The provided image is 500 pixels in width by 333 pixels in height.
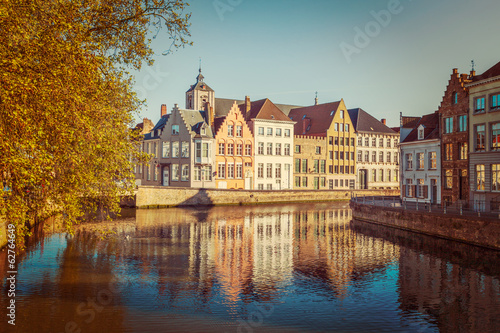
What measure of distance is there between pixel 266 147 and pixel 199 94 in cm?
2412

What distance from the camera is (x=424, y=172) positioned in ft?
148

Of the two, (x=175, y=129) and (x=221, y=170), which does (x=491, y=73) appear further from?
(x=175, y=129)

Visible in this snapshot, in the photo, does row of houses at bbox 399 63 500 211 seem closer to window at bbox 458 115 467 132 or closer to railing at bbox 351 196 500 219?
window at bbox 458 115 467 132

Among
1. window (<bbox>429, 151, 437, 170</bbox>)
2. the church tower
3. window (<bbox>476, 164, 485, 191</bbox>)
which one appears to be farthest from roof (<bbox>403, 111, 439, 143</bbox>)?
the church tower

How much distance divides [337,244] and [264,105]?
148 ft

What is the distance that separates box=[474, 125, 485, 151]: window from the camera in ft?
117

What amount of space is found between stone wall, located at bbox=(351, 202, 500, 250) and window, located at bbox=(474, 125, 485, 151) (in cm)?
745

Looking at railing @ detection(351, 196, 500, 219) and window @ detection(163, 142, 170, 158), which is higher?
window @ detection(163, 142, 170, 158)

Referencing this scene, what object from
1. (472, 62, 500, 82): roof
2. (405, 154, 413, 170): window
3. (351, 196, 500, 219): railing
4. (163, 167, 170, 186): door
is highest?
(472, 62, 500, 82): roof

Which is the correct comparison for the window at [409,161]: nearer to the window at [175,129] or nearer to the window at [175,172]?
the window at [175,172]

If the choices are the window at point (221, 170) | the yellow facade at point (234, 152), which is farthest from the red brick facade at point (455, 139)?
the window at point (221, 170)

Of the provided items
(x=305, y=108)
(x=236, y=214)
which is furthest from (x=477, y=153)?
(x=305, y=108)

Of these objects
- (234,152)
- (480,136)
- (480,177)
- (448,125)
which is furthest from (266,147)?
(480,177)

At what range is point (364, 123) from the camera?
8262 centimetres
